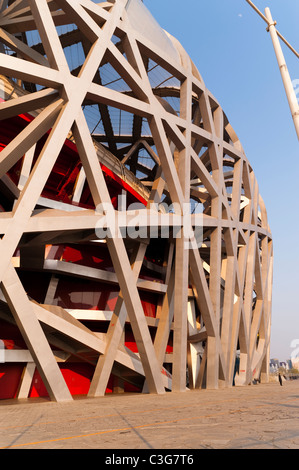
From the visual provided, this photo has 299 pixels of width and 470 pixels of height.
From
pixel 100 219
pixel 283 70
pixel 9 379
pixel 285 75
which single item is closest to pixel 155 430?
pixel 100 219

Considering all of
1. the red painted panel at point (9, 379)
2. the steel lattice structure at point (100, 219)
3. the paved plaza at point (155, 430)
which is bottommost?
the paved plaza at point (155, 430)

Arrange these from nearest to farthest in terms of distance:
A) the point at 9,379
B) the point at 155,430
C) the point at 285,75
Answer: the point at 155,430 → the point at 285,75 → the point at 9,379

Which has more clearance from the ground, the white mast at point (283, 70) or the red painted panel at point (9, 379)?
the white mast at point (283, 70)

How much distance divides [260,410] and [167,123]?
11809mm

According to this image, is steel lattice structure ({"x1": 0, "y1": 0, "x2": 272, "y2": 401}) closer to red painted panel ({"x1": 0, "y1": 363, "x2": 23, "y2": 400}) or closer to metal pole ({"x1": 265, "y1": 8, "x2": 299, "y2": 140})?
red painted panel ({"x1": 0, "y1": 363, "x2": 23, "y2": 400})

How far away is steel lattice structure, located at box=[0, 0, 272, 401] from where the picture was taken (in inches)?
429

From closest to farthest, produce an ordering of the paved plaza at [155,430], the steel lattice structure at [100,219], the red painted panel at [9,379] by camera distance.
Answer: the paved plaza at [155,430] → the steel lattice structure at [100,219] → the red painted panel at [9,379]

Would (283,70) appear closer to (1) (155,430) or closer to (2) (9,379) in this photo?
(1) (155,430)

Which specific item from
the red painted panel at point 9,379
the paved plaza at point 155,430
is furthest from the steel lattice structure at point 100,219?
the paved plaza at point 155,430

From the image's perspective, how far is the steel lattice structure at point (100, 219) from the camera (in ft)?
35.7

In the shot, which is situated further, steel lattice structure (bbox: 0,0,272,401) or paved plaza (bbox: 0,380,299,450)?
steel lattice structure (bbox: 0,0,272,401)

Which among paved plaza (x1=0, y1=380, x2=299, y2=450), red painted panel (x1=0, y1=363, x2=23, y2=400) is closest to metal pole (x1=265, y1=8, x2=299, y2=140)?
paved plaza (x1=0, y1=380, x2=299, y2=450)

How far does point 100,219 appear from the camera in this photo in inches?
468

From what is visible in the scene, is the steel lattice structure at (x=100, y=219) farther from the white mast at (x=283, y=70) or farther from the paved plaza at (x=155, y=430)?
the white mast at (x=283, y=70)
